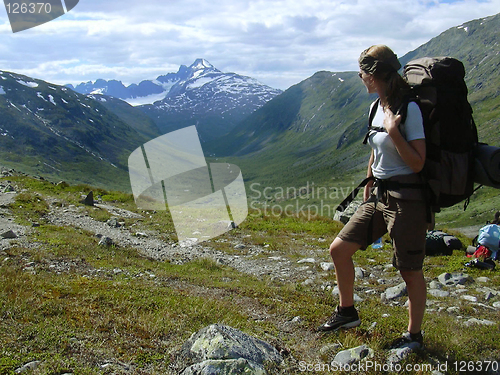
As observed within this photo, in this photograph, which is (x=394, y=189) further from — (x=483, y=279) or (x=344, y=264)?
(x=483, y=279)

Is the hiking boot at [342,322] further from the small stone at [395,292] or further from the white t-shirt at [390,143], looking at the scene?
the small stone at [395,292]

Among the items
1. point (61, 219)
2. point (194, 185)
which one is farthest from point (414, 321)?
point (61, 219)

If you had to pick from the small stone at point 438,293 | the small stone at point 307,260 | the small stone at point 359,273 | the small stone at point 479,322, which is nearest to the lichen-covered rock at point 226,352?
the small stone at point 479,322

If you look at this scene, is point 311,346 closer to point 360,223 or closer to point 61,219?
point 360,223

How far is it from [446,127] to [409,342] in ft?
9.13

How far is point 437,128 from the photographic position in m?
4.28

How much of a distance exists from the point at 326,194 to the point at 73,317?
149 metres

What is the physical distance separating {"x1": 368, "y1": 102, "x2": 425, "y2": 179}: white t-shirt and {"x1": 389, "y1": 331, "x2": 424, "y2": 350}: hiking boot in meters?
2.15

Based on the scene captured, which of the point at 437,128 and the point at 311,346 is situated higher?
the point at 437,128

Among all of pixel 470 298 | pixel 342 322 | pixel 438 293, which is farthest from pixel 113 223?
pixel 470 298

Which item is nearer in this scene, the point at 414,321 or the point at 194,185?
the point at 414,321

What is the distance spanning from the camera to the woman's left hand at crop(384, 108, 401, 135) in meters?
4.24

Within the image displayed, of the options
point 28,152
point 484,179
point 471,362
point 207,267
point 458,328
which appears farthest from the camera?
point 28,152

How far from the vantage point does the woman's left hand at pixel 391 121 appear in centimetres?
424
